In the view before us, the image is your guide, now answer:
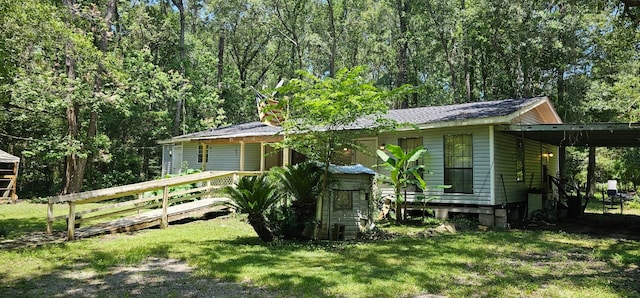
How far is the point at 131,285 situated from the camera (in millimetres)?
4977

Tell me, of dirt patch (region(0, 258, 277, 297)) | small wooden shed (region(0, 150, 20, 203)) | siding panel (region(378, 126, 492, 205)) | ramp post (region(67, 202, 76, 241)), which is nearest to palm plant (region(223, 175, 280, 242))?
dirt patch (region(0, 258, 277, 297))

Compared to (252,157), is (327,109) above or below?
above

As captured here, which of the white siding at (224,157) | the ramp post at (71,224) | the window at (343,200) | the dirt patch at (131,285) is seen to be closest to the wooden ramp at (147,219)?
the ramp post at (71,224)

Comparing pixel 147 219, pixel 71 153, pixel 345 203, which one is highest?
pixel 71 153

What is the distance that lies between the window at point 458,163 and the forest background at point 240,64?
4727 mm

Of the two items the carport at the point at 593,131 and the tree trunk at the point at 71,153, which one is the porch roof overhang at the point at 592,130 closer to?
the carport at the point at 593,131

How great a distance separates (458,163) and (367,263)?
21.1 ft

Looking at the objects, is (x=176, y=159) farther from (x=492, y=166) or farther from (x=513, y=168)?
(x=513, y=168)

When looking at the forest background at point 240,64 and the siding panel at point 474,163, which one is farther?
the forest background at point 240,64

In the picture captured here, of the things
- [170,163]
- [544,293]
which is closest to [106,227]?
[544,293]

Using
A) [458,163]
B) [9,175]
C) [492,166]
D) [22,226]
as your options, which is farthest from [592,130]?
[9,175]

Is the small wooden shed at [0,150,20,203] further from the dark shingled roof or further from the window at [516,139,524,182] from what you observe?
the window at [516,139,524,182]

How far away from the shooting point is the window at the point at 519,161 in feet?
41.4

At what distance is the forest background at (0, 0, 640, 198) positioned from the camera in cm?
1507
